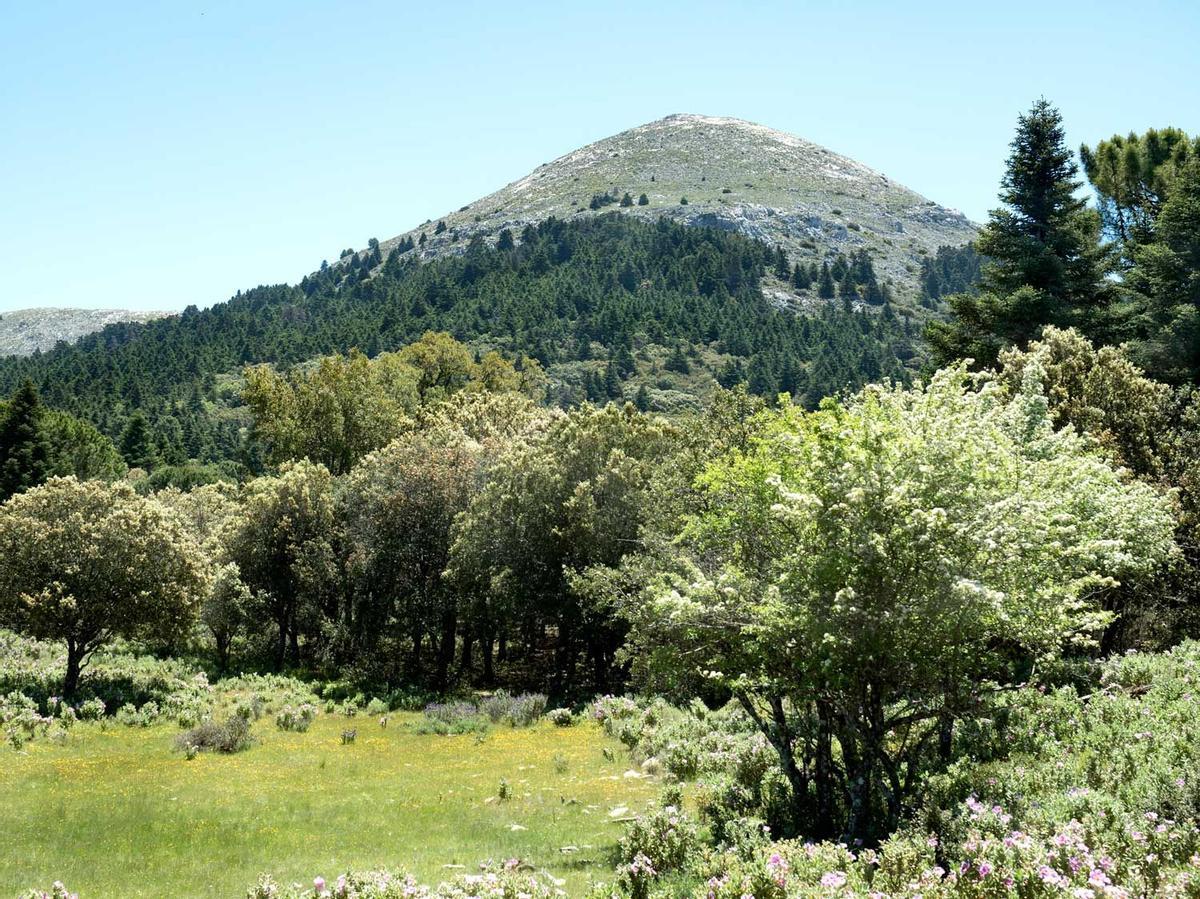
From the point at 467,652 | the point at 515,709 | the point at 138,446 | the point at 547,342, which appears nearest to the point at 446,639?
the point at 467,652

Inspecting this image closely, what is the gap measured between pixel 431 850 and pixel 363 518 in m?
26.7

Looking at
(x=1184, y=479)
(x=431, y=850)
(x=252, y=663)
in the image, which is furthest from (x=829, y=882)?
(x=252, y=663)

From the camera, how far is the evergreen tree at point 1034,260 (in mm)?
43781

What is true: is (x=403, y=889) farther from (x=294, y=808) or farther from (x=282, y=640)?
(x=282, y=640)

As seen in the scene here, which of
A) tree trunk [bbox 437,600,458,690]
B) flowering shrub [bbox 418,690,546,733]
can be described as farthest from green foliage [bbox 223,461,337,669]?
flowering shrub [bbox 418,690,546,733]

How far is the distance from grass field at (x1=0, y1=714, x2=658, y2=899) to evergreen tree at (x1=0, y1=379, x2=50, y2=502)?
177ft

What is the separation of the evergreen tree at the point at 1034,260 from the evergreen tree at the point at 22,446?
69835mm

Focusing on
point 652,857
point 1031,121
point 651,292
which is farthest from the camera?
point 651,292

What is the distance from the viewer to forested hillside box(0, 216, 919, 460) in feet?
447

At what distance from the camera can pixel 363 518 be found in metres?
39.8

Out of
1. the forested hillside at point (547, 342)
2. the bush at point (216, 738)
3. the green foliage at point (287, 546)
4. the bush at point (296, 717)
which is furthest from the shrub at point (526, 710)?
the forested hillside at point (547, 342)

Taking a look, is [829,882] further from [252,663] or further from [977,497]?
[252,663]

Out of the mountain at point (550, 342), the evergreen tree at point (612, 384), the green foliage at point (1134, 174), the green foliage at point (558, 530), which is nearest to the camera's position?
the green foliage at point (558, 530)

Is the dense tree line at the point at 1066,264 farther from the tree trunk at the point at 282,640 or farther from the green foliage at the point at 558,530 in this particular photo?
the tree trunk at the point at 282,640
